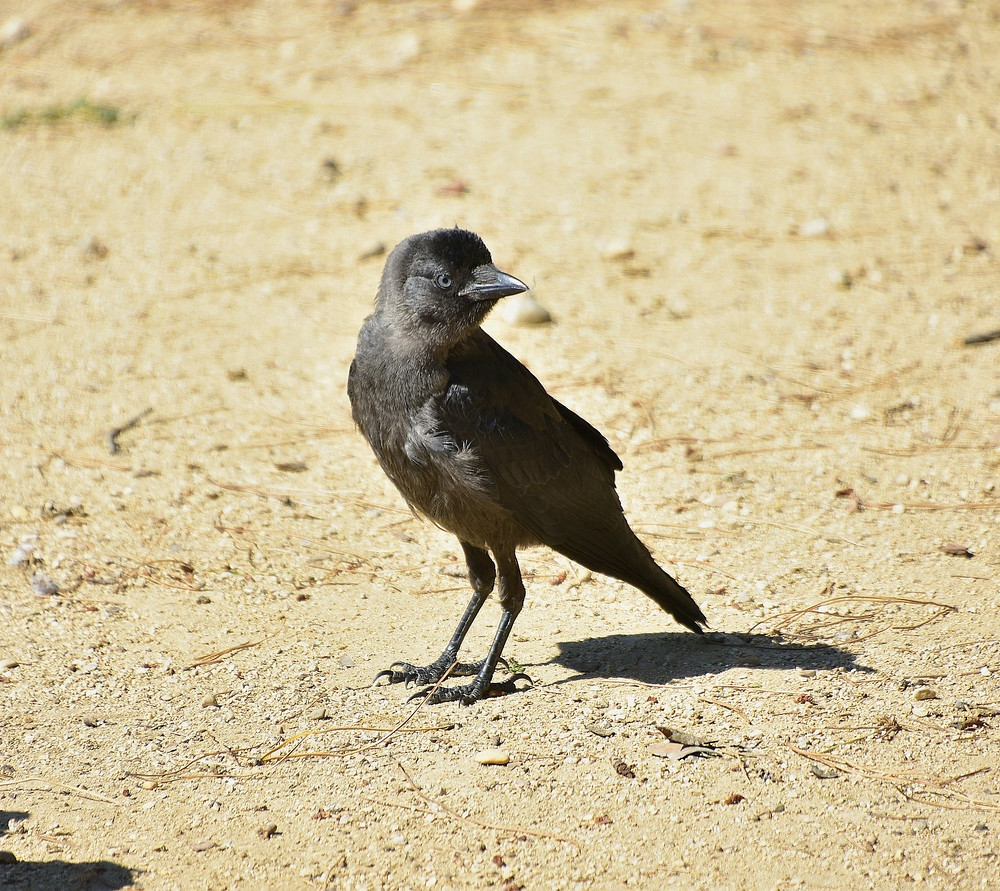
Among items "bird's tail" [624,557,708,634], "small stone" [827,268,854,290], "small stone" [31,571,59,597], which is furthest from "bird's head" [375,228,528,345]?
"small stone" [827,268,854,290]

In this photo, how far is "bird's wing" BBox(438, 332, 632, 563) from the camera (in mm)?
4629

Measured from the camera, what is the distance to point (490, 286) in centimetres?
468

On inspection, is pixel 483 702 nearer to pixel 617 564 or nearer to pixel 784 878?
pixel 617 564

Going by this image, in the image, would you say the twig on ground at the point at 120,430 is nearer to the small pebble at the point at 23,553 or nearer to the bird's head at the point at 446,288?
the small pebble at the point at 23,553

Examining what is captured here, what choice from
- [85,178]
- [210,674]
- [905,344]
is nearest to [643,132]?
[905,344]

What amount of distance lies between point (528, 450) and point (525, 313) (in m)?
3.12

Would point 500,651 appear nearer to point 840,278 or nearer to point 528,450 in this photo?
point 528,450

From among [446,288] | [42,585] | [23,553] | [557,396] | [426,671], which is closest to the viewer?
[446,288]

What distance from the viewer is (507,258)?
840cm

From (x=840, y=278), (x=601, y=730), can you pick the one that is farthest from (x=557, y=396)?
(x=601, y=730)

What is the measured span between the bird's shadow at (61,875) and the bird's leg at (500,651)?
4.80ft

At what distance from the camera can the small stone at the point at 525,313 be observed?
305 inches

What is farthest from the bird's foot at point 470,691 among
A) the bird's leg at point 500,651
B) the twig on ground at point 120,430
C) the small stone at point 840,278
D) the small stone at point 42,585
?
the small stone at point 840,278

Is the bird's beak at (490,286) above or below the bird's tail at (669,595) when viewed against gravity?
above
